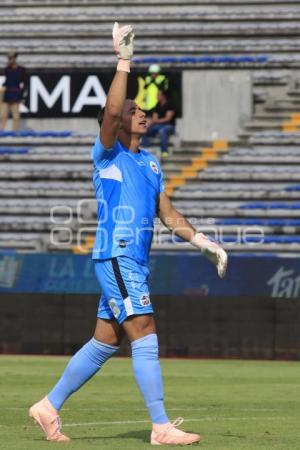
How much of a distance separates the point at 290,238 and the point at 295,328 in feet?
17.1

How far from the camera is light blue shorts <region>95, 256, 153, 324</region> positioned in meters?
8.71

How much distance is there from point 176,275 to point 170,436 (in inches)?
488

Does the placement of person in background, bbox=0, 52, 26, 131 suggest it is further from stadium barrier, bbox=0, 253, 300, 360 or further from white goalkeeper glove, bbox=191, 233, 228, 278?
white goalkeeper glove, bbox=191, 233, 228, 278

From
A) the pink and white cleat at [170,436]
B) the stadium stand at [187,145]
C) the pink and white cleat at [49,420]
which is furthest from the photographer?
the stadium stand at [187,145]

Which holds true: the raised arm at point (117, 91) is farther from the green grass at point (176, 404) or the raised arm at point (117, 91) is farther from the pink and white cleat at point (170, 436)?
the green grass at point (176, 404)

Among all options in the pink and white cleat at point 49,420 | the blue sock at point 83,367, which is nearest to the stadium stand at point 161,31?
the blue sock at point 83,367

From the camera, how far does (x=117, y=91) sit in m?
8.60

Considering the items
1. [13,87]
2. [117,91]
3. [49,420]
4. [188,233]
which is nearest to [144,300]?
[188,233]

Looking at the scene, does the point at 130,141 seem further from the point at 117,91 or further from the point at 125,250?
the point at 125,250

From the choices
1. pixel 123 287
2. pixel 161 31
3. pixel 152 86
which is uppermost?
pixel 161 31

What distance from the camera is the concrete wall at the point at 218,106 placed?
89.0 ft

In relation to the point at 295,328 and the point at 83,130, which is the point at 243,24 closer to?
the point at 83,130

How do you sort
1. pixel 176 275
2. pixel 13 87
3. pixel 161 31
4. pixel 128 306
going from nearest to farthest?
pixel 128 306
pixel 176 275
pixel 13 87
pixel 161 31

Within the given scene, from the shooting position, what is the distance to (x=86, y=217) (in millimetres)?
25266
